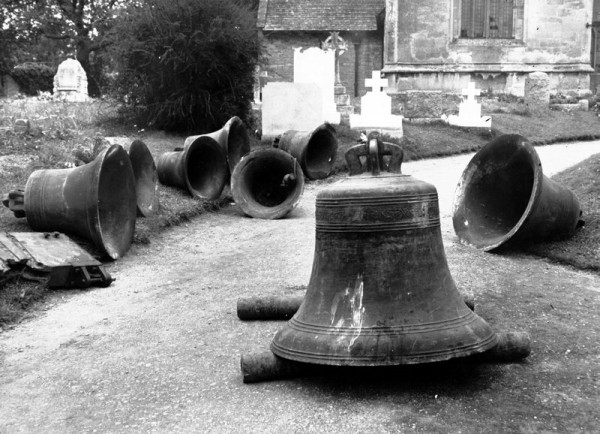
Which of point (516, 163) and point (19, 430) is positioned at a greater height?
point (516, 163)

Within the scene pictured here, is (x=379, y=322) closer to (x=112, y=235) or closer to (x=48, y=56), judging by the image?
(x=112, y=235)

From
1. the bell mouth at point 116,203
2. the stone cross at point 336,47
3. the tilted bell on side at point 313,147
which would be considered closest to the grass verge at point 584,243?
the bell mouth at point 116,203

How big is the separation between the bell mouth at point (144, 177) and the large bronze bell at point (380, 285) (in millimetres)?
4837

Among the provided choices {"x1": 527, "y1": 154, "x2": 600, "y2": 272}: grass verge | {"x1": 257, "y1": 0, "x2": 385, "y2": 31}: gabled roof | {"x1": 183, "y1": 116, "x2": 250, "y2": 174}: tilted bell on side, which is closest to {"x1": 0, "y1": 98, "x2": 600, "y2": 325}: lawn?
{"x1": 527, "y1": 154, "x2": 600, "y2": 272}: grass verge

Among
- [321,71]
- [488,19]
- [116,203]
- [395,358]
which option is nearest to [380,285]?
[395,358]

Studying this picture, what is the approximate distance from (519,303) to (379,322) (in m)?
1.86

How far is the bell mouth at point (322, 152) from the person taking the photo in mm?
11562

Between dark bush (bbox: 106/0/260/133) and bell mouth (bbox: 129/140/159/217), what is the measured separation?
483cm

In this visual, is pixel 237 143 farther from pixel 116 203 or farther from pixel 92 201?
pixel 92 201

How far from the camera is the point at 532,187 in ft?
21.5

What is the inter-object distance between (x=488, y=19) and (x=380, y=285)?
24.4m

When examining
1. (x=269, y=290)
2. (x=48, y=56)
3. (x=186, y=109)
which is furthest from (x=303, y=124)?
(x=48, y=56)

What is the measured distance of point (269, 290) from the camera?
5500 millimetres

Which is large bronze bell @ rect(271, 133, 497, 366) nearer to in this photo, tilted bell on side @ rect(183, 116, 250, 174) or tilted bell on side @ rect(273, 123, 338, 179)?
tilted bell on side @ rect(183, 116, 250, 174)
